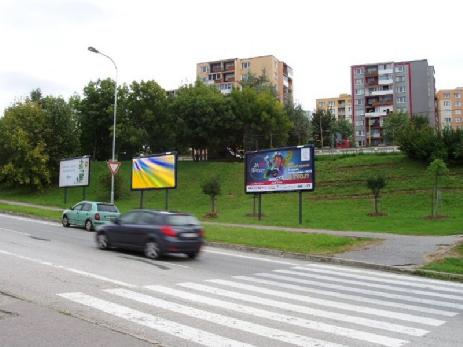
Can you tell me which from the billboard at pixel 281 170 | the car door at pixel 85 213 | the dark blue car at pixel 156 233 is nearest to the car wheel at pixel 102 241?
the dark blue car at pixel 156 233

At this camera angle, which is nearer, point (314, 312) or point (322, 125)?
point (314, 312)

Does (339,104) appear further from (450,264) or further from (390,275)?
(390,275)

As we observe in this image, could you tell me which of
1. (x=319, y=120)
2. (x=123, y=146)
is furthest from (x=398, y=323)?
(x=319, y=120)

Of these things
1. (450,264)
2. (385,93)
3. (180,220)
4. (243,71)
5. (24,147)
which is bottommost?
(450,264)

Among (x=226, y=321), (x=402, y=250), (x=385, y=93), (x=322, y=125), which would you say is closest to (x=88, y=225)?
(x=402, y=250)

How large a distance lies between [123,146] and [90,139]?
20.2ft

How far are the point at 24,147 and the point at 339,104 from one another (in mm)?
112952

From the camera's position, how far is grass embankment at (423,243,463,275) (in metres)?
13.7

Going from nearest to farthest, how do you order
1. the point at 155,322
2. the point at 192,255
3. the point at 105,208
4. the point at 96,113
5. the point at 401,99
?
the point at 155,322
the point at 192,255
the point at 105,208
the point at 96,113
the point at 401,99

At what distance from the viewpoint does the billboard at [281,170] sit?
2717cm

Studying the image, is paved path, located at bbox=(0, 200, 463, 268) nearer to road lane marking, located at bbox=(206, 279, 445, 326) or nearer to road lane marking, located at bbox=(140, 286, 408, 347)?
road lane marking, located at bbox=(206, 279, 445, 326)

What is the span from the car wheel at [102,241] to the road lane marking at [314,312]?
6857mm

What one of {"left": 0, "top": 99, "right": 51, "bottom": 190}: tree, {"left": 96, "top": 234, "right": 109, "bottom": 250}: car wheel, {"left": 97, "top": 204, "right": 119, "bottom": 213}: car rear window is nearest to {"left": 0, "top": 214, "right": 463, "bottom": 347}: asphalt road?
{"left": 96, "top": 234, "right": 109, "bottom": 250}: car wheel

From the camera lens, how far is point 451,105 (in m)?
132
